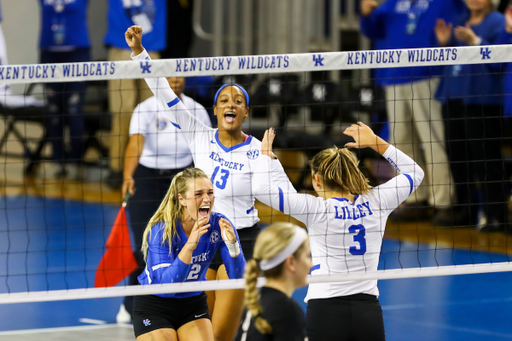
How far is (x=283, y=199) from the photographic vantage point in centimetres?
396

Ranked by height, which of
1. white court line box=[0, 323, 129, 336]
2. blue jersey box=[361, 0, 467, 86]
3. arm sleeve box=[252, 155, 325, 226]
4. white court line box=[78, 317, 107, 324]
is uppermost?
blue jersey box=[361, 0, 467, 86]

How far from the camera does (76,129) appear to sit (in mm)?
12242

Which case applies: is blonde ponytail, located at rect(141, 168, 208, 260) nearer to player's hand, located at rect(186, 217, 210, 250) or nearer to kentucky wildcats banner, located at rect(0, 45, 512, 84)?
player's hand, located at rect(186, 217, 210, 250)

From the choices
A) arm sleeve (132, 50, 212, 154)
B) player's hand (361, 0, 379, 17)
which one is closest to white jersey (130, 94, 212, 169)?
arm sleeve (132, 50, 212, 154)

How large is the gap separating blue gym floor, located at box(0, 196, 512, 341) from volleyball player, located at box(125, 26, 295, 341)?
915 millimetres

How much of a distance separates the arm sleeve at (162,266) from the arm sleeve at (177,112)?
113 cm

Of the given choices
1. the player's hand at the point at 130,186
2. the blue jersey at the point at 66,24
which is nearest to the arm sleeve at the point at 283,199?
the player's hand at the point at 130,186

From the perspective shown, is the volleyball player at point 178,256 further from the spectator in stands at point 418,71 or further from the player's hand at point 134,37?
the spectator in stands at point 418,71

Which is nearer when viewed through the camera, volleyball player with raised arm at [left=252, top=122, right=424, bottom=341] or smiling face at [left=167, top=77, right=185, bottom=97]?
volleyball player with raised arm at [left=252, top=122, right=424, bottom=341]

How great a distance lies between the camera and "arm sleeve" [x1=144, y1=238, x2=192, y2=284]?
166 inches

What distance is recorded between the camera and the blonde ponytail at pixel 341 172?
393 cm

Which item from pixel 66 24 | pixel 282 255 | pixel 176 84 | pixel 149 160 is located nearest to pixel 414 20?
pixel 176 84

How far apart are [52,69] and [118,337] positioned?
2429 millimetres

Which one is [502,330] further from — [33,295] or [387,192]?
[33,295]
